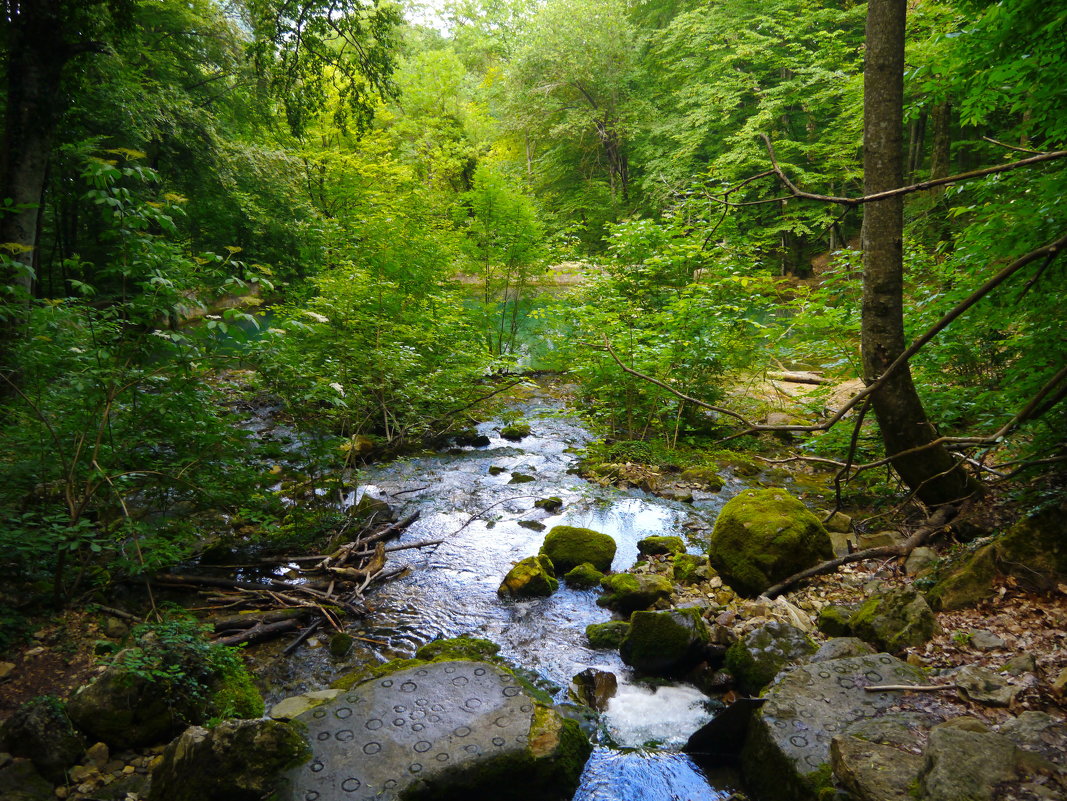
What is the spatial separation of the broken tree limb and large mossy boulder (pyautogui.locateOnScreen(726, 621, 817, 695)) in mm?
929

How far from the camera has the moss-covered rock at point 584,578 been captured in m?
5.80

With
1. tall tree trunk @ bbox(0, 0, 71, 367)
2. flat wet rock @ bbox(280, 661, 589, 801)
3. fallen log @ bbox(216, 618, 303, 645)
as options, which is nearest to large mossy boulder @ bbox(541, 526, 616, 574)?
flat wet rock @ bbox(280, 661, 589, 801)

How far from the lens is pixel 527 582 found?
564 centimetres

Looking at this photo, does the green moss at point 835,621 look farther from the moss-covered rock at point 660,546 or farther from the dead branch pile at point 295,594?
the dead branch pile at point 295,594

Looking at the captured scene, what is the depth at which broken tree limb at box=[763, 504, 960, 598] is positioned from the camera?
5059mm

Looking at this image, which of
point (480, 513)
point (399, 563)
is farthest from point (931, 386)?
point (399, 563)

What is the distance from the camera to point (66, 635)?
149 inches

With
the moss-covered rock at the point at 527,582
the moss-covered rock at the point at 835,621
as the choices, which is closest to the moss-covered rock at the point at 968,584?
the moss-covered rock at the point at 835,621

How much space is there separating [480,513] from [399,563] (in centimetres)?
174

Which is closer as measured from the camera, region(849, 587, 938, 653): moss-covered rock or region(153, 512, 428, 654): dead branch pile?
region(849, 587, 938, 653): moss-covered rock

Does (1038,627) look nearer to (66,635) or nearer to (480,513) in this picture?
(480,513)

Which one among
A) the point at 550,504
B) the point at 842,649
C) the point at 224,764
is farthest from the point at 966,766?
the point at 550,504

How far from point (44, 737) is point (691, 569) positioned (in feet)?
17.0

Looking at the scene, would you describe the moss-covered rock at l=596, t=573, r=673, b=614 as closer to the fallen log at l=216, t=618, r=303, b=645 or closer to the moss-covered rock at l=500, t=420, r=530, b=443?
the fallen log at l=216, t=618, r=303, b=645
